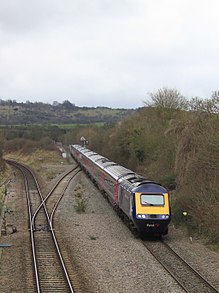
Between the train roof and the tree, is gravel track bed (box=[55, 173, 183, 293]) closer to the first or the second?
the train roof

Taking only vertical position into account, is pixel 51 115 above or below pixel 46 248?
above

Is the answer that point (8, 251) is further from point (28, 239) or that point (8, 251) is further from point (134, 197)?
point (134, 197)

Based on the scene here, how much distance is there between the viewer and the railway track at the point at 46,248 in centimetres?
1377

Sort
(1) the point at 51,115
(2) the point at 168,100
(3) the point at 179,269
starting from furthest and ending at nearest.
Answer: (1) the point at 51,115, (2) the point at 168,100, (3) the point at 179,269

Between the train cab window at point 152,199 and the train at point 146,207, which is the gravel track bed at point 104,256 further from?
the train cab window at point 152,199

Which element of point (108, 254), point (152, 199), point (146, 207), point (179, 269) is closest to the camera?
point (179, 269)

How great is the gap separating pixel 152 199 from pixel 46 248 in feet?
15.8

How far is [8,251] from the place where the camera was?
17625 mm

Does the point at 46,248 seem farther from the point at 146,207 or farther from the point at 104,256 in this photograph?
the point at 146,207

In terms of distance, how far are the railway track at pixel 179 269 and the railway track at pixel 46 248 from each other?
323 cm

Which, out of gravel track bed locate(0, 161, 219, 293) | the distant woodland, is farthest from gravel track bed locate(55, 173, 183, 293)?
the distant woodland

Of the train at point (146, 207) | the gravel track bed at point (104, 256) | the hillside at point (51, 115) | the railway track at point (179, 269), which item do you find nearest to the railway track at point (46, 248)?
the gravel track bed at point (104, 256)

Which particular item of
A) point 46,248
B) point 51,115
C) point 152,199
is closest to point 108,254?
point 46,248

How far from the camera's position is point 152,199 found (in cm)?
2003
